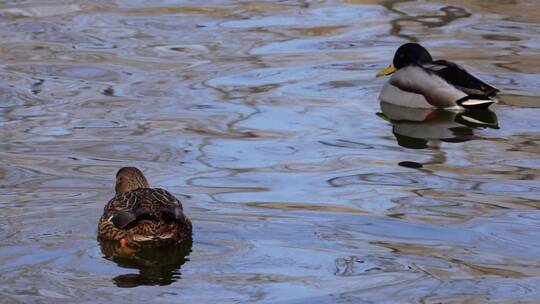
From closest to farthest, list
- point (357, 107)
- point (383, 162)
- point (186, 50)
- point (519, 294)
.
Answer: point (519, 294), point (383, 162), point (357, 107), point (186, 50)

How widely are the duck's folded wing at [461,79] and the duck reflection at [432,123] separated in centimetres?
20

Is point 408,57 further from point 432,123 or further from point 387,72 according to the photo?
point 432,123

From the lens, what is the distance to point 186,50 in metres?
16.1

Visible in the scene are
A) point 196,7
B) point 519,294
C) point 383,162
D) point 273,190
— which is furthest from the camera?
point 196,7

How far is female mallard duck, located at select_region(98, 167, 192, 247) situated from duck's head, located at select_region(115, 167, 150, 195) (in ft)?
1.95

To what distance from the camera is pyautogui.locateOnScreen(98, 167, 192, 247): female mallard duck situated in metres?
8.65

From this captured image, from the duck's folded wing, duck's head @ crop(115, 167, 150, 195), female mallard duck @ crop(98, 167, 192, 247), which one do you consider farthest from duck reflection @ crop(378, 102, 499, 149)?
female mallard duck @ crop(98, 167, 192, 247)

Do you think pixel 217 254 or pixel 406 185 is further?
pixel 406 185

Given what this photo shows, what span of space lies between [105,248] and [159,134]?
339 centimetres

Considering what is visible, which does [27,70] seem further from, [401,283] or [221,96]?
[401,283]

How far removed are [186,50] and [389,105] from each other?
3196mm

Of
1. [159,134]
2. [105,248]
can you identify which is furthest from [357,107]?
[105,248]

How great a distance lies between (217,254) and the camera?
332 inches

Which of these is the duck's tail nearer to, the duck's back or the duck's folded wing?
the duck's folded wing
